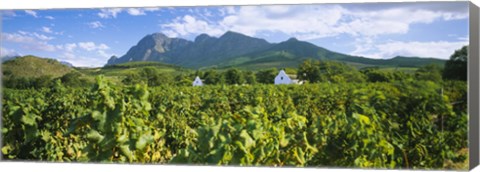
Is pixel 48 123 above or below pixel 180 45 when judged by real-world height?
below

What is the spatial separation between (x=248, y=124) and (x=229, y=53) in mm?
1358

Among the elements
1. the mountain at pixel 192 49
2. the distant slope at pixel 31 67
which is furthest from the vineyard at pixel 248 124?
the mountain at pixel 192 49

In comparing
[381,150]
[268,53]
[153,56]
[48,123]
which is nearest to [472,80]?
[381,150]

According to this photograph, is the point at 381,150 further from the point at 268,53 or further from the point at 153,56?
the point at 153,56

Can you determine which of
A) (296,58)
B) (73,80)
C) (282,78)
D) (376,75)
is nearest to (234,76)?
(282,78)

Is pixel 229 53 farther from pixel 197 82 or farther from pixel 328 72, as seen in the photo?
pixel 328 72

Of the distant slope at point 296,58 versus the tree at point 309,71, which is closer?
the distant slope at point 296,58

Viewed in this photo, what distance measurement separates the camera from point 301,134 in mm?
5711

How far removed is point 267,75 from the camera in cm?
678

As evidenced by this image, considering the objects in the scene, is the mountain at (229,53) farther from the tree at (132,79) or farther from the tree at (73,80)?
the tree at (73,80)

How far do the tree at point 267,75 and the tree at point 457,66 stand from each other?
5.05 feet

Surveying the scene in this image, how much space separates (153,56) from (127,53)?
0.79ft

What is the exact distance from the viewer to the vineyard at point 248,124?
566 cm

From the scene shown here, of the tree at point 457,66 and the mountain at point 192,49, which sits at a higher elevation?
the mountain at point 192,49
